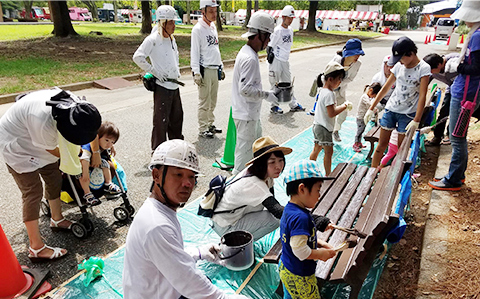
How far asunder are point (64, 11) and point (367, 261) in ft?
63.5

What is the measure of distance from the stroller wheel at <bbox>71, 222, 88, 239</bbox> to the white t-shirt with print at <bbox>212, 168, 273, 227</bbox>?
1.34m

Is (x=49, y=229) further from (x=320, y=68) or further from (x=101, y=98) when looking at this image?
(x=320, y=68)

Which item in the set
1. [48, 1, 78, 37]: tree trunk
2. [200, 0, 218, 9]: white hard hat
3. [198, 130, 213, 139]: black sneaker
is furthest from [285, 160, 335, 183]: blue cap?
[48, 1, 78, 37]: tree trunk

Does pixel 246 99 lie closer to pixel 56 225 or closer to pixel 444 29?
pixel 56 225

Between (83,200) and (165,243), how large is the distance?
233cm

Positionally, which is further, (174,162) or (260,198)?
(260,198)

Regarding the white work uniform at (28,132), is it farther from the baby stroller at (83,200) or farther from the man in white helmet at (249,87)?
the man in white helmet at (249,87)

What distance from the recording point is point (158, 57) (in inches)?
195

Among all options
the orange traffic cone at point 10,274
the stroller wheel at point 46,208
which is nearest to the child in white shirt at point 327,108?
the stroller wheel at point 46,208

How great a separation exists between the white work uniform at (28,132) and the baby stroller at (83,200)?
1.59 feet

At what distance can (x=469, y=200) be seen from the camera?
409 cm

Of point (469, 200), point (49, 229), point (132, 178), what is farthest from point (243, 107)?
point (469, 200)

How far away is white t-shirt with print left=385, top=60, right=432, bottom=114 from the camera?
410 cm

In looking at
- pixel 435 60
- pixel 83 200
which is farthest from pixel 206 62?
pixel 435 60
